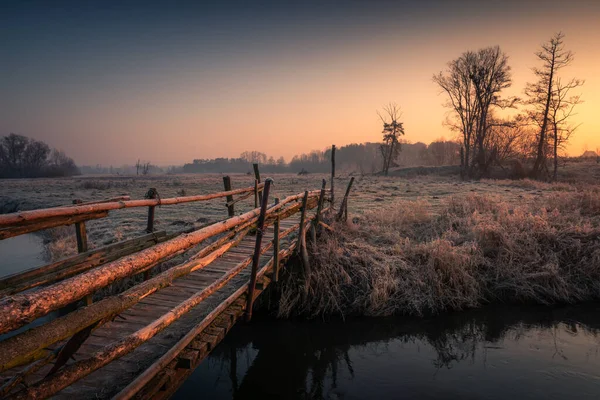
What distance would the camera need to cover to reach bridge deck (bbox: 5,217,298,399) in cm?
329

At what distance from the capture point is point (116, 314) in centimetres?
200

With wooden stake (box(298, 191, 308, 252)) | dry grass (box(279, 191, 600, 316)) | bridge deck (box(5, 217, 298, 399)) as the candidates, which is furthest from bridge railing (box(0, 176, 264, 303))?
dry grass (box(279, 191, 600, 316))

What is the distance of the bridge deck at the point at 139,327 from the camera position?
10.8 ft

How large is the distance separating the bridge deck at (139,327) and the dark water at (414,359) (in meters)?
1.67

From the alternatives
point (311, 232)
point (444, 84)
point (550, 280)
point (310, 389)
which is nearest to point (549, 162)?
point (444, 84)

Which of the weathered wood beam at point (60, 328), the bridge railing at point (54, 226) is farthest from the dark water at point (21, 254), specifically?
the weathered wood beam at point (60, 328)

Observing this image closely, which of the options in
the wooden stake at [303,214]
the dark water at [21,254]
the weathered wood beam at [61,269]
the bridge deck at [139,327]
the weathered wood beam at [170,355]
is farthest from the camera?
the dark water at [21,254]

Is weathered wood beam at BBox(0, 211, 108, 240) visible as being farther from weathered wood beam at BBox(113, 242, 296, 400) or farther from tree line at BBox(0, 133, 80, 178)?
tree line at BBox(0, 133, 80, 178)

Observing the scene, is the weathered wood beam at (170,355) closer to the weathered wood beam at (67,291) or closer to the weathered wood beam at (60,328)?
the weathered wood beam at (60,328)

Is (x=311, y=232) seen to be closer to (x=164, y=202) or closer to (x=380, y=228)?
(x=380, y=228)

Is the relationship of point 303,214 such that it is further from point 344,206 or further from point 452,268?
point 344,206

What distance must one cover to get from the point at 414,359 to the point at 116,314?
6.15 m

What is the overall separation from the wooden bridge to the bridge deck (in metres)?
0.01

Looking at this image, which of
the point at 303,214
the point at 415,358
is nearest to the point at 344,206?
the point at 303,214
